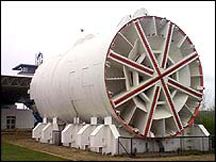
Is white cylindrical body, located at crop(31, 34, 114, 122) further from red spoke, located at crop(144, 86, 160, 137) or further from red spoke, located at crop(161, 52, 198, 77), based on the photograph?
red spoke, located at crop(161, 52, 198, 77)

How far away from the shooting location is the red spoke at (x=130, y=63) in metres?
22.8

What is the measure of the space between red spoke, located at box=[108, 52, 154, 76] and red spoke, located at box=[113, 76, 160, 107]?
1.76ft

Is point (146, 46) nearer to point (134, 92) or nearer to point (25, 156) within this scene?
point (134, 92)

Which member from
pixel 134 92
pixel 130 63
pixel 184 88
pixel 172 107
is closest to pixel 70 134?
pixel 134 92

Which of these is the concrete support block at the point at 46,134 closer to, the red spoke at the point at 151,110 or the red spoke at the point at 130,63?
the red spoke at the point at 151,110

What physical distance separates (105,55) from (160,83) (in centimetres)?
411

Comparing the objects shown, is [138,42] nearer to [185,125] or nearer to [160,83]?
[160,83]

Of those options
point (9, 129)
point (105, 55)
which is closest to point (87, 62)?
point (105, 55)

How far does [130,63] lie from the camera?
2314 centimetres

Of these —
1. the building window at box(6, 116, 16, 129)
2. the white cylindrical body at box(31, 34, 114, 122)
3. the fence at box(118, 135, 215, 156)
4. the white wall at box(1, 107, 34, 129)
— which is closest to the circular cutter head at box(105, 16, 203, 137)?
the fence at box(118, 135, 215, 156)

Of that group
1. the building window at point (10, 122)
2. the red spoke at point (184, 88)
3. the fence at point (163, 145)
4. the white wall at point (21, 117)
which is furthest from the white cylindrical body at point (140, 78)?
the building window at point (10, 122)

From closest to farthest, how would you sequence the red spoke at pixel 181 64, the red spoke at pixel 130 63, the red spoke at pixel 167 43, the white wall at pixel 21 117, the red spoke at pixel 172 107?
the red spoke at pixel 130 63 → the red spoke at pixel 172 107 → the red spoke at pixel 181 64 → the red spoke at pixel 167 43 → the white wall at pixel 21 117

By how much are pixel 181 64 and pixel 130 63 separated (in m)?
4.25

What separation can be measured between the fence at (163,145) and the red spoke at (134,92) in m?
2.19
